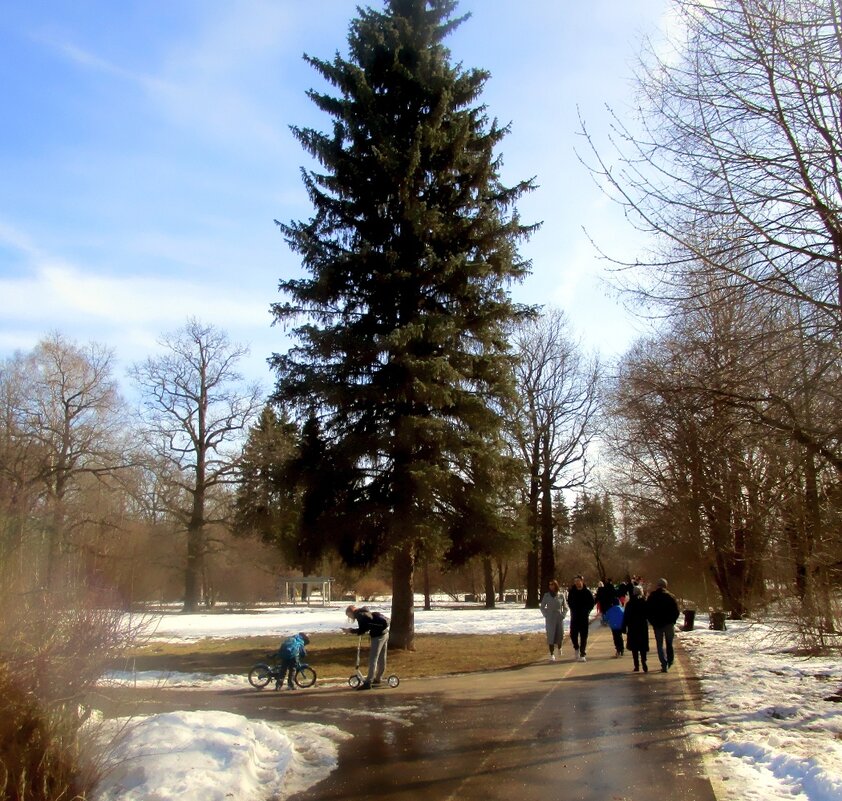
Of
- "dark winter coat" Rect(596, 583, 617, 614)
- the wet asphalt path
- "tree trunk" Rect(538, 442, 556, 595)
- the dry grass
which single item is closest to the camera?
the wet asphalt path

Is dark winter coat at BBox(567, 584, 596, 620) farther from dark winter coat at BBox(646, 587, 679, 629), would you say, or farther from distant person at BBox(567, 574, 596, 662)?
dark winter coat at BBox(646, 587, 679, 629)

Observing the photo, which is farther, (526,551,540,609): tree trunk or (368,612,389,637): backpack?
(526,551,540,609): tree trunk

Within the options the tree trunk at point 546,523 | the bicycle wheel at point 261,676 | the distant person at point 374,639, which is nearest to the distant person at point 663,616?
the distant person at point 374,639

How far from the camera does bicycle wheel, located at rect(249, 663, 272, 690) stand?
1309 centimetres

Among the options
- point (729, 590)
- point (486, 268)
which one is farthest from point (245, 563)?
point (486, 268)

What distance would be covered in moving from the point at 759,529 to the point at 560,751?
657cm

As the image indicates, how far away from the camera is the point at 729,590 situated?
83.5 ft

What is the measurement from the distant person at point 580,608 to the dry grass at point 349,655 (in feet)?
3.96

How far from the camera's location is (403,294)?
1911cm

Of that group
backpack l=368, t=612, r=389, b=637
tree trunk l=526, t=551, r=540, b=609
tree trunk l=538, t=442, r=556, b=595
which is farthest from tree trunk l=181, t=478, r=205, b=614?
backpack l=368, t=612, r=389, b=637

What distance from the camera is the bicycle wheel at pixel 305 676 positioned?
13070mm

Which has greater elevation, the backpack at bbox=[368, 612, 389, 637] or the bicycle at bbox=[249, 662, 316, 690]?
the backpack at bbox=[368, 612, 389, 637]

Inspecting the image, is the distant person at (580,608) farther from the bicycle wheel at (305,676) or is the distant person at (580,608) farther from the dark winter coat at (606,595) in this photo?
the bicycle wheel at (305,676)

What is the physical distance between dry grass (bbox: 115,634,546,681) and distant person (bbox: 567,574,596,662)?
121cm
